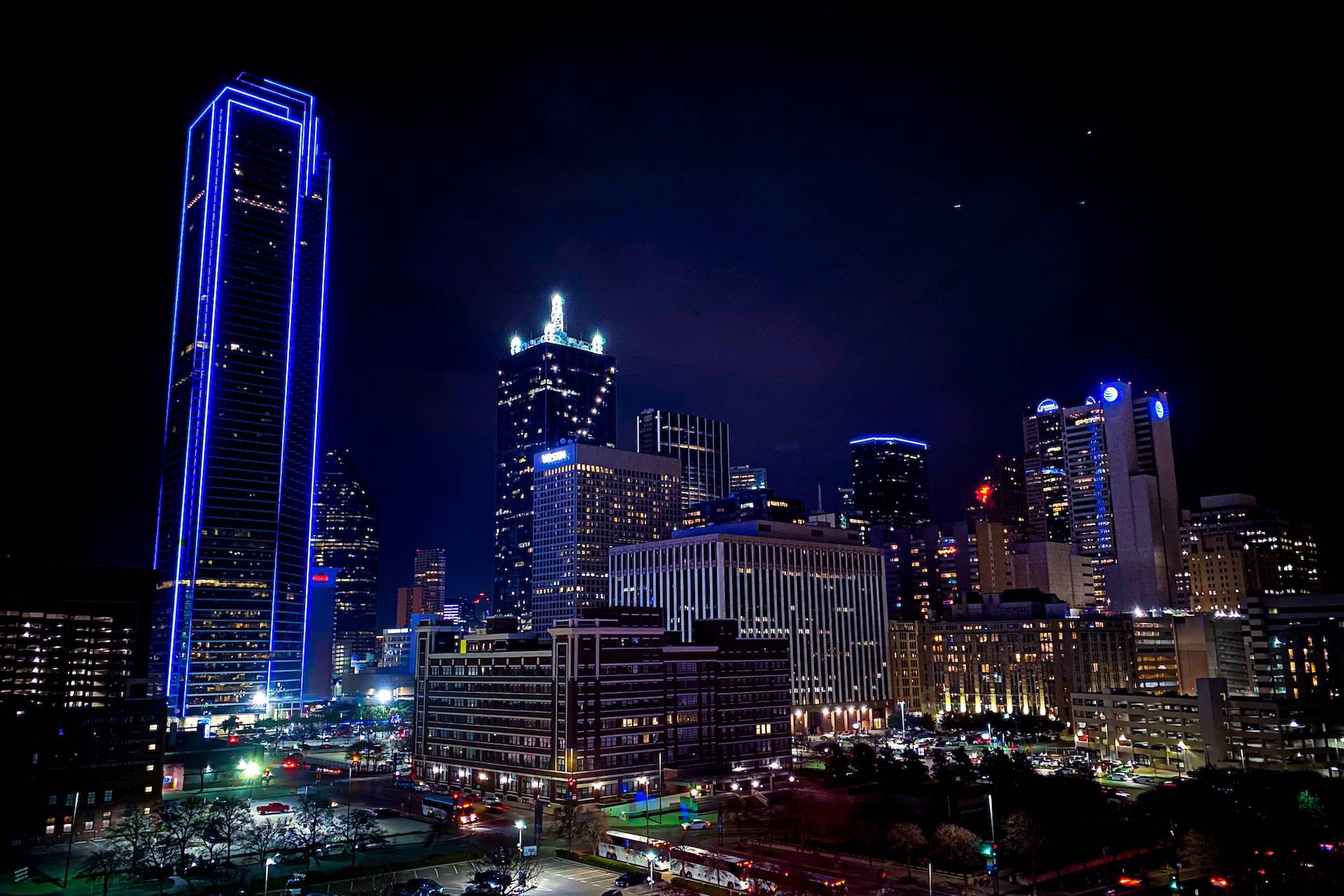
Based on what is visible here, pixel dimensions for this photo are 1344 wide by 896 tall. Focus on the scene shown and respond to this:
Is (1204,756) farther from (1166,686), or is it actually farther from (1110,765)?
(1166,686)

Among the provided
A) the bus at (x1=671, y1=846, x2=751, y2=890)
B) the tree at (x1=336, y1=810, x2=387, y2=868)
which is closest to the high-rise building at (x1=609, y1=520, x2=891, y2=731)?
the tree at (x1=336, y1=810, x2=387, y2=868)

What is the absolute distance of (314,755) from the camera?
158 m

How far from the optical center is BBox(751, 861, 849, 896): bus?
Result: 63.5 meters

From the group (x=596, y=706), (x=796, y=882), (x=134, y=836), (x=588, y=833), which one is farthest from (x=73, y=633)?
(x=796, y=882)

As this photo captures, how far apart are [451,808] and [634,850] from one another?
2940 centimetres

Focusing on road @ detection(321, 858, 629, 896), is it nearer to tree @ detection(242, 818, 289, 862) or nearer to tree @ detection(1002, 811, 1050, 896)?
tree @ detection(242, 818, 289, 862)

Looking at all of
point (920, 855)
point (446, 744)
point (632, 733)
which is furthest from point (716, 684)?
point (920, 855)

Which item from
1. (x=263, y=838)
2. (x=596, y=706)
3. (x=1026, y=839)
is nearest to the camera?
(x=1026, y=839)

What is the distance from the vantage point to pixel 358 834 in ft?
247

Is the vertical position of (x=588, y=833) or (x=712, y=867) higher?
(x=588, y=833)

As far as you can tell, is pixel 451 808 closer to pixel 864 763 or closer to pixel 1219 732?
pixel 864 763

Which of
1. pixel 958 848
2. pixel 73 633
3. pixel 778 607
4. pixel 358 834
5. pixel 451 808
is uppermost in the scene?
pixel 778 607

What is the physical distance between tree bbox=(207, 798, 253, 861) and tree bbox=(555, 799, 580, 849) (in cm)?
2620

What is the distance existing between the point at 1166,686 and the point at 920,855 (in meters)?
141
